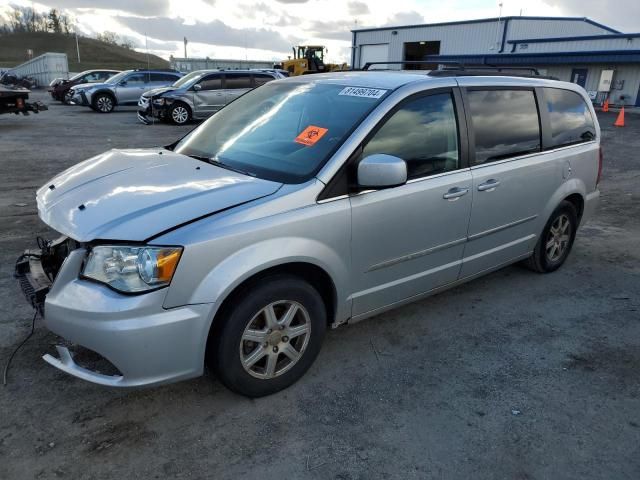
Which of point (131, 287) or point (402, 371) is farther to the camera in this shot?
point (402, 371)

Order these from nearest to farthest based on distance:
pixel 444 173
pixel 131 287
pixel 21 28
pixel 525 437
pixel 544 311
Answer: pixel 131 287 < pixel 525 437 < pixel 444 173 < pixel 544 311 < pixel 21 28

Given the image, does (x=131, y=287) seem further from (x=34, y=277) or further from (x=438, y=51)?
(x=438, y=51)

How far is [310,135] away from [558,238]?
9.35ft

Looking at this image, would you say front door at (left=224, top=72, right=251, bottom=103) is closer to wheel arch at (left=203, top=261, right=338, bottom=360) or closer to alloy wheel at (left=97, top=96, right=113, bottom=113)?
alloy wheel at (left=97, top=96, right=113, bottom=113)

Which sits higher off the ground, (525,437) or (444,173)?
(444,173)

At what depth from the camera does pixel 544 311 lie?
4.04 metres

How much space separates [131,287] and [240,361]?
0.70 meters

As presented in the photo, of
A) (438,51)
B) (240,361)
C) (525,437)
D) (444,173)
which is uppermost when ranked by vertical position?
(438,51)

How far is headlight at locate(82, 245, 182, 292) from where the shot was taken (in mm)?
2316

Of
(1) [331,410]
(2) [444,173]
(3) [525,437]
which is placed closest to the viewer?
(3) [525,437]

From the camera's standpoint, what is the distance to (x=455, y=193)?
3.41 metres

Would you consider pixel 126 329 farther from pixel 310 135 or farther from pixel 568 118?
pixel 568 118

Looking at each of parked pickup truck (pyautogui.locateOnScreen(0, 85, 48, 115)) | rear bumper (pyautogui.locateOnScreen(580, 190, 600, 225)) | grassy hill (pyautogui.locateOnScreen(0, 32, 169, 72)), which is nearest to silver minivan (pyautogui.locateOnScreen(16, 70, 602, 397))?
rear bumper (pyautogui.locateOnScreen(580, 190, 600, 225))

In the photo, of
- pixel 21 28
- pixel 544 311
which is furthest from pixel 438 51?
pixel 21 28
